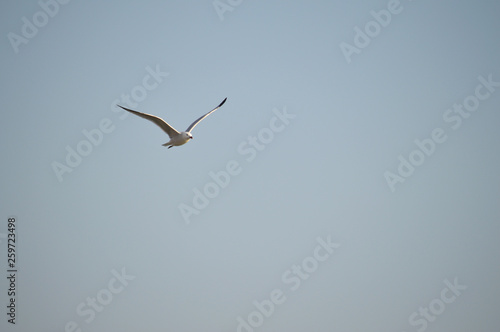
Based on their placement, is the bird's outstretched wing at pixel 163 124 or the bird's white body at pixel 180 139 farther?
the bird's white body at pixel 180 139

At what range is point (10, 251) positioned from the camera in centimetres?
2227

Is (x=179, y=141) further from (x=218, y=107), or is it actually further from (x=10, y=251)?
(x=10, y=251)

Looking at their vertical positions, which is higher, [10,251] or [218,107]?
[10,251]

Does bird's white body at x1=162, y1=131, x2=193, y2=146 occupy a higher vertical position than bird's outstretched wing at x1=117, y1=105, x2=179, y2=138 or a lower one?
lower

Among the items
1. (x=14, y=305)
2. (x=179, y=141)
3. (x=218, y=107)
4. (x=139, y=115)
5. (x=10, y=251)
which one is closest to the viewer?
(x=139, y=115)

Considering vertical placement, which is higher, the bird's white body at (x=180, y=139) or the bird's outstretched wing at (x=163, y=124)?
the bird's outstretched wing at (x=163, y=124)

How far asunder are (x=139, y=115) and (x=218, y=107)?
360cm

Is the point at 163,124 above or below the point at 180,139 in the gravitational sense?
above

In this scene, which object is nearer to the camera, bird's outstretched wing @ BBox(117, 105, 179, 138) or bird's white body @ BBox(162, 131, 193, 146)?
bird's outstretched wing @ BBox(117, 105, 179, 138)

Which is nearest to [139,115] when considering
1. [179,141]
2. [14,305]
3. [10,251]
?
[179,141]

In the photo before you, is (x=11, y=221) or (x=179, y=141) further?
(x=11, y=221)

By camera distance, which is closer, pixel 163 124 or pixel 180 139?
pixel 163 124

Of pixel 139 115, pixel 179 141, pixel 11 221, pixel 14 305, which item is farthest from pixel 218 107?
pixel 14 305

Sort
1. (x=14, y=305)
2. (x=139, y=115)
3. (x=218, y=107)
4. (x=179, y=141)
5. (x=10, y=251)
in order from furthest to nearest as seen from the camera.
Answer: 1. (x=14, y=305)
2. (x=10, y=251)
3. (x=218, y=107)
4. (x=179, y=141)
5. (x=139, y=115)
